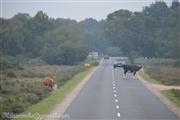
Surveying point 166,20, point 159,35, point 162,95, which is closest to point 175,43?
point 159,35

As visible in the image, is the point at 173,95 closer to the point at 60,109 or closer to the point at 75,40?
the point at 60,109

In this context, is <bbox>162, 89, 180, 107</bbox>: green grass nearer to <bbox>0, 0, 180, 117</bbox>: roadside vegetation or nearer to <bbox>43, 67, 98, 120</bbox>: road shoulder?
<bbox>43, 67, 98, 120</bbox>: road shoulder

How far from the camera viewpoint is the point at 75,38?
12706 cm

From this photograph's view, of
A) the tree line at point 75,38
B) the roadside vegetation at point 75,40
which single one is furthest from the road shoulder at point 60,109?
the tree line at point 75,38

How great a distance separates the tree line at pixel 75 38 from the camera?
401 ft

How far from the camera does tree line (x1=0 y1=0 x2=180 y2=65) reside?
12231 centimetres

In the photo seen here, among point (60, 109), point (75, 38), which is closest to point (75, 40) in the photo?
point (75, 38)

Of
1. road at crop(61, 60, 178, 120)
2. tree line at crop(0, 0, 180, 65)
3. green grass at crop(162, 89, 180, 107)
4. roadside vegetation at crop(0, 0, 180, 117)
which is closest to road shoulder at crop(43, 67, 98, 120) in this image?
road at crop(61, 60, 178, 120)

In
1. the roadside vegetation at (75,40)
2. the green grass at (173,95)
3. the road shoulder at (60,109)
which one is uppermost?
the roadside vegetation at (75,40)

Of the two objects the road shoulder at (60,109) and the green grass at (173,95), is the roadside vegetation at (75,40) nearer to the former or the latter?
the green grass at (173,95)

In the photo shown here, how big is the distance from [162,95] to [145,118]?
15.5 m

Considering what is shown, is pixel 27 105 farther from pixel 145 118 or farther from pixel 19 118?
pixel 145 118

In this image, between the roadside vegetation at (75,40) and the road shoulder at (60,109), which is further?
the roadside vegetation at (75,40)

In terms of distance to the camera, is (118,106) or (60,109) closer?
(60,109)
